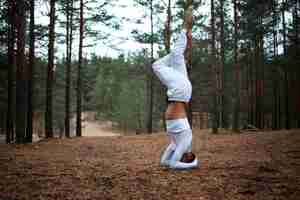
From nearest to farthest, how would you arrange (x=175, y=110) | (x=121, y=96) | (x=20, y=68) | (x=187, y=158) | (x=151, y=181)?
1. (x=151, y=181)
2. (x=175, y=110)
3. (x=187, y=158)
4. (x=20, y=68)
5. (x=121, y=96)

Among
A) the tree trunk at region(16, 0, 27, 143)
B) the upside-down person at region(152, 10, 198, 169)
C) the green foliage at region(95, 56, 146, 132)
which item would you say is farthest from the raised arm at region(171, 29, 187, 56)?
the green foliage at region(95, 56, 146, 132)

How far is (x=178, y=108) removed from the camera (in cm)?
606

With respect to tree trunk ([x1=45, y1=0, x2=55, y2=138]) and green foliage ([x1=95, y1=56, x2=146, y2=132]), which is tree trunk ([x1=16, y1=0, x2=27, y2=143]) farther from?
green foliage ([x1=95, y1=56, x2=146, y2=132])

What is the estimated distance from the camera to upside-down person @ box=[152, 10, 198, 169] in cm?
604

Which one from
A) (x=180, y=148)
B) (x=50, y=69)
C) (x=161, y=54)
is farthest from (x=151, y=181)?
(x=161, y=54)

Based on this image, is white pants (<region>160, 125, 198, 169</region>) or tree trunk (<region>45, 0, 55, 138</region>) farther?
tree trunk (<region>45, 0, 55, 138</region>)

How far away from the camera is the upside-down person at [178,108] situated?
19.8ft

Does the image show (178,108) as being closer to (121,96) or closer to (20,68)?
(20,68)

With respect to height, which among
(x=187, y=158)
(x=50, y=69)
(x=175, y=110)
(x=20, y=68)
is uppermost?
(x=50, y=69)

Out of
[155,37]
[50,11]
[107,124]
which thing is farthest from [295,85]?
[107,124]

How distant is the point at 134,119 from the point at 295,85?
85.3ft

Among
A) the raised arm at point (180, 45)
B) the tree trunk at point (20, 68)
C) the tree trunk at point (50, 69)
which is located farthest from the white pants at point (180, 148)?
the tree trunk at point (50, 69)

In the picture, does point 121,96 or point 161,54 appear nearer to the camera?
point 161,54

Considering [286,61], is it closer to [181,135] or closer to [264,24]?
[264,24]
